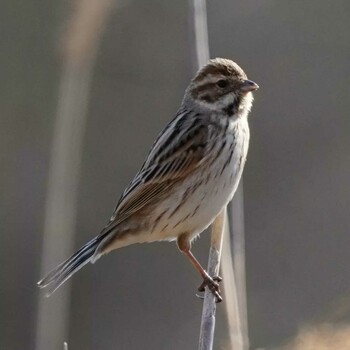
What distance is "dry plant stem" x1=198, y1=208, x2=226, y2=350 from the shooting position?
384 cm

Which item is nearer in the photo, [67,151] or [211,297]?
[211,297]

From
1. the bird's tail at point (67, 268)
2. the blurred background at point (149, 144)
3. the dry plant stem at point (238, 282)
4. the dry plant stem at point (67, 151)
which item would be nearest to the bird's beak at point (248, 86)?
the dry plant stem at point (238, 282)

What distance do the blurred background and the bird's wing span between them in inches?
104

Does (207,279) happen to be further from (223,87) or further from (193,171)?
(223,87)

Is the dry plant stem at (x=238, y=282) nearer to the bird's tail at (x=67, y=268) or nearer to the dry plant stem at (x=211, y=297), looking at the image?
the dry plant stem at (x=211, y=297)

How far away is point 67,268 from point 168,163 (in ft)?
2.18

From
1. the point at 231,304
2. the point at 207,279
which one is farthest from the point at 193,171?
the point at 231,304

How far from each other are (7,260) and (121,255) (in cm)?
81

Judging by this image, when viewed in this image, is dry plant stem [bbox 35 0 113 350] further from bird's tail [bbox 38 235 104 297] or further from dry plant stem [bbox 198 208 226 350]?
dry plant stem [bbox 198 208 226 350]

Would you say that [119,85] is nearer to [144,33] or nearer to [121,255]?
[144,33]

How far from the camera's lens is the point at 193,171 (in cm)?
501

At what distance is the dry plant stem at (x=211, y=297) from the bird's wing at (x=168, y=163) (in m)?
0.33

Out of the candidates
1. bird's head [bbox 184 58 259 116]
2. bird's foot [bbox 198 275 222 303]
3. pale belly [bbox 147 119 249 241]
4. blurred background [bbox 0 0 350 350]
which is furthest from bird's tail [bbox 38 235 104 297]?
blurred background [bbox 0 0 350 350]

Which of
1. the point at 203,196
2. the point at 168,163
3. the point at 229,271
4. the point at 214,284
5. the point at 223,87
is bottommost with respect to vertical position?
the point at 214,284
